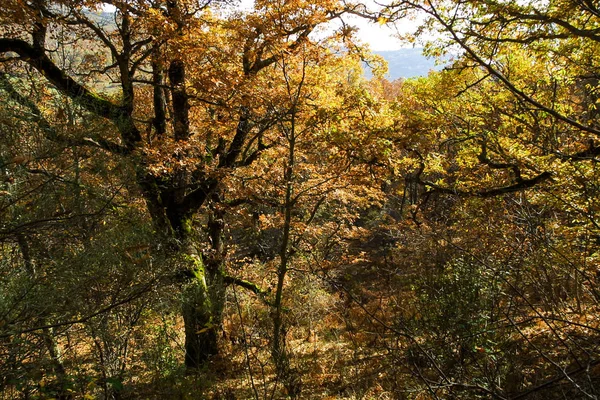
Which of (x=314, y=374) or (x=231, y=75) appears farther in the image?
(x=314, y=374)

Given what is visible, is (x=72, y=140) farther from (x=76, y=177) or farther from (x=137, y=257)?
(x=137, y=257)

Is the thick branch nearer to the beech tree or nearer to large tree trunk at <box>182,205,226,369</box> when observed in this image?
the beech tree

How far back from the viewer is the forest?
360cm

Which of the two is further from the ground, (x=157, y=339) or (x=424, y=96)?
(x=424, y=96)

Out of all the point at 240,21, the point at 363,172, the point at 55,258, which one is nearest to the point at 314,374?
the point at 363,172

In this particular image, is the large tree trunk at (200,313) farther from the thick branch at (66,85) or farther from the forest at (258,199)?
the thick branch at (66,85)

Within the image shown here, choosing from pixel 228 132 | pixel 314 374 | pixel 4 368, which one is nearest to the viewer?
pixel 4 368

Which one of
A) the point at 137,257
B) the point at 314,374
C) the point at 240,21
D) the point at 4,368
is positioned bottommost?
the point at 314,374

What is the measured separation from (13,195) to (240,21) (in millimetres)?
4693

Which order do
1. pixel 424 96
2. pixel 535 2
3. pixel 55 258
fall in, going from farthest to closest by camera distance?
pixel 424 96, pixel 55 258, pixel 535 2

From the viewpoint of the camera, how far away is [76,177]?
14.8 ft

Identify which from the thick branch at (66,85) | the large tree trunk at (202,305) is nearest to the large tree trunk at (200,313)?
the large tree trunk at (202,305)

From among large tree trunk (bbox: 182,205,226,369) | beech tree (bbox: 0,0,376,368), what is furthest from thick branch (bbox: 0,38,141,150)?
large tree trunk (bbox: 182,205,226,369)

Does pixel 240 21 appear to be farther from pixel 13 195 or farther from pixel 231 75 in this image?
pixel 13 195
